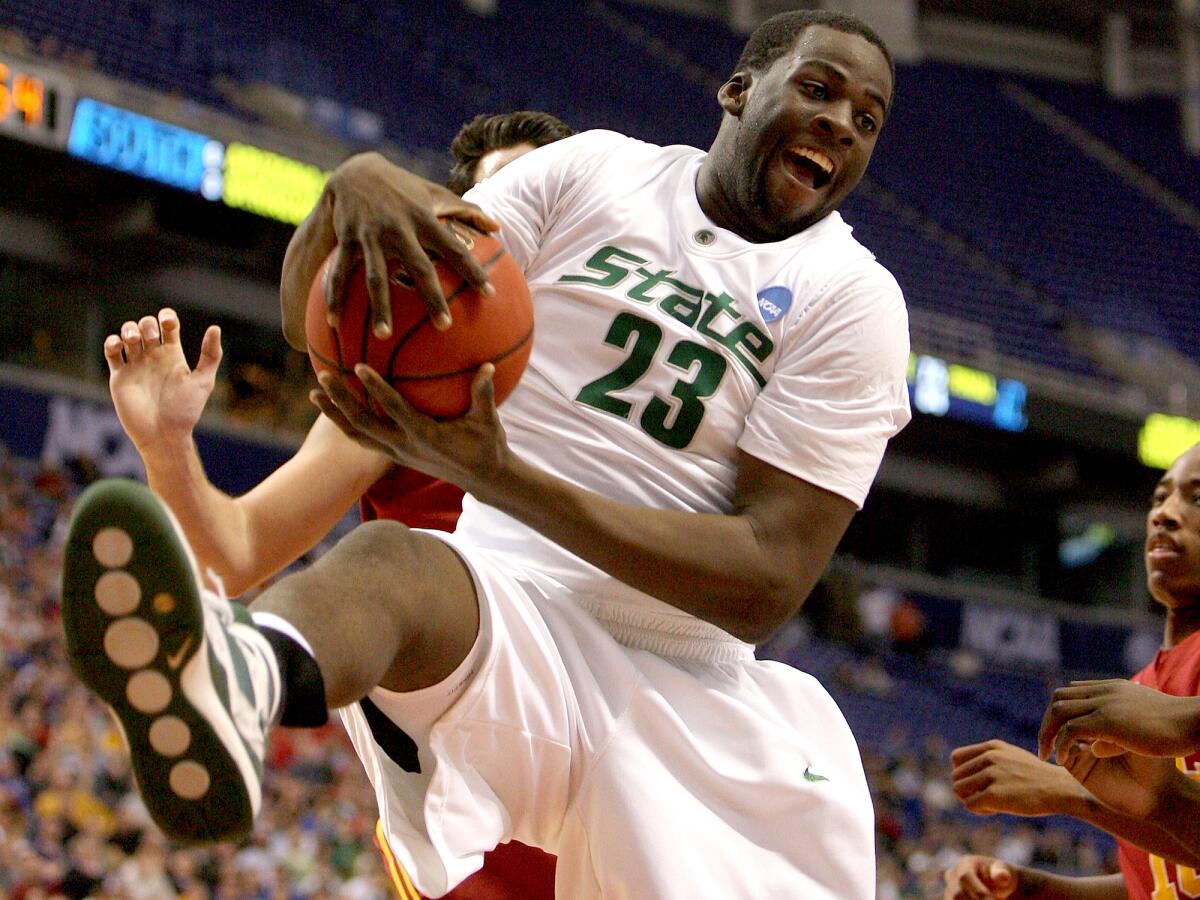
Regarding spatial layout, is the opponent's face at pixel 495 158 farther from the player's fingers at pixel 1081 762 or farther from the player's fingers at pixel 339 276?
the player's fingers at pixel 1081 762

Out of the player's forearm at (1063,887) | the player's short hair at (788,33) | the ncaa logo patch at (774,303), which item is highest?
the player's short hair at (788,33)

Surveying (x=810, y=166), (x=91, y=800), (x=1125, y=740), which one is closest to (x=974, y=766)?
(x=1125, y=740)

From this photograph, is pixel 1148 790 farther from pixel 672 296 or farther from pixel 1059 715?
pixel 672 296

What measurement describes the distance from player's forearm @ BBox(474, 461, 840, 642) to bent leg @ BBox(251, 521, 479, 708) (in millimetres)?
158

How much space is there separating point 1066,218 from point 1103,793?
19417 mm

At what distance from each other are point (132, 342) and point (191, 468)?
0.27m

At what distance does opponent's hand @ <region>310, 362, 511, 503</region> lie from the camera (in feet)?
8.06

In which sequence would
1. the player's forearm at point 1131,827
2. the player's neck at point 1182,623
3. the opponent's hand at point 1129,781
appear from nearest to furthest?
the opponent's hand at point 1129,781 → the player's forearm at point 1131,827 → the player's neck at point 1182,623

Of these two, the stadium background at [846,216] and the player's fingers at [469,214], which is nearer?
the player's fingers at [469,214]

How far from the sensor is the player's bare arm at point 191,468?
3.03 metres

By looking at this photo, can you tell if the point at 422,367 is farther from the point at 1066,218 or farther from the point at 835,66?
the point at 1066,218

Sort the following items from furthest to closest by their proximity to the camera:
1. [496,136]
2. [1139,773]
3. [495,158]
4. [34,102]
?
1. [34,102]
2. [496,136]
3. [495,158]
4. [1139,773]

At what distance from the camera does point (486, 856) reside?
12.4 feet

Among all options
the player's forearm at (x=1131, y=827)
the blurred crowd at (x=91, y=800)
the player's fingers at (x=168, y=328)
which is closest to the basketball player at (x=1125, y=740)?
the player's forearm at (x=1131, y=827)
